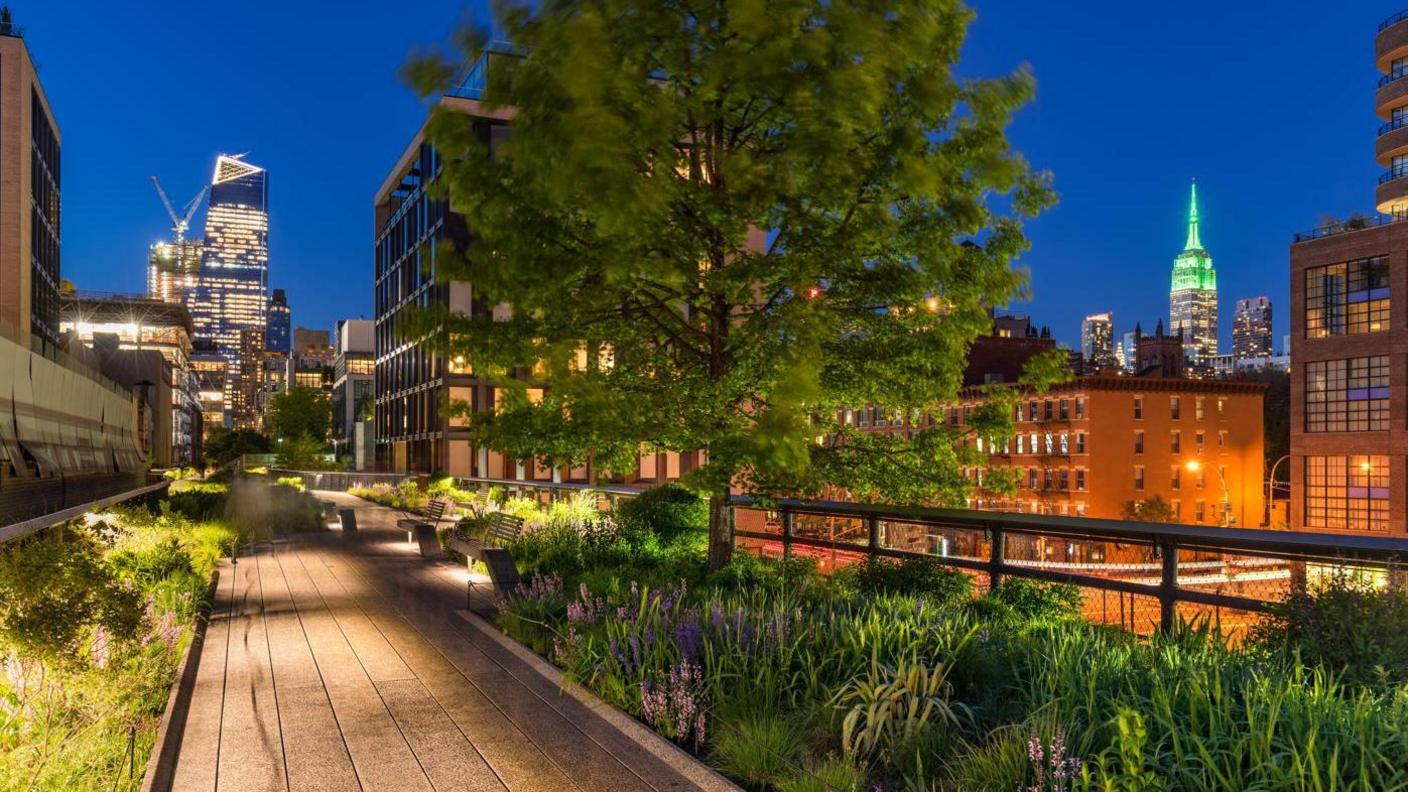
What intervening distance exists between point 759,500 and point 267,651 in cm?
600

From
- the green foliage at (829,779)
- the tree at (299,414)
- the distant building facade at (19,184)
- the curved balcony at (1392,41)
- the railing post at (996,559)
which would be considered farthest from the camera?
the tree at (299,414)

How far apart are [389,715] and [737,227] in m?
6.30

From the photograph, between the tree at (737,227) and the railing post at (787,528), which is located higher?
the tree at (737,227)

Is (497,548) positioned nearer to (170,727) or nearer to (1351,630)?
(170,727)

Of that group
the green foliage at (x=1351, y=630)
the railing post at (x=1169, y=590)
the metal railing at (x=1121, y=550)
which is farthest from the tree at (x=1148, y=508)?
the green foliage at (x=1351, y=630)

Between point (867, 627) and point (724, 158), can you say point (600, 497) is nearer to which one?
point (724, 158)

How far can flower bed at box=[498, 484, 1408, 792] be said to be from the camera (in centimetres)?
514

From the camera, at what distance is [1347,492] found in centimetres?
6919

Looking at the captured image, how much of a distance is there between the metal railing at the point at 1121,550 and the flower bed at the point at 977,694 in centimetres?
60

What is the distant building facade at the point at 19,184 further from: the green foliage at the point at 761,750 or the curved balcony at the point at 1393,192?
the curved balcony at the point at 1393,192

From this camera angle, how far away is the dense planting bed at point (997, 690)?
16.9 ft

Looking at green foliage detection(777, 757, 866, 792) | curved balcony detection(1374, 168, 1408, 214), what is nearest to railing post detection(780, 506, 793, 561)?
green foliage detection(777, 757, 866, 792)

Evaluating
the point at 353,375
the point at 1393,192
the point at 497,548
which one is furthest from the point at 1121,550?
the point at 353,375

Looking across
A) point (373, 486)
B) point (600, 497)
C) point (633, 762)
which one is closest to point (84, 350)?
point (373, 486)
